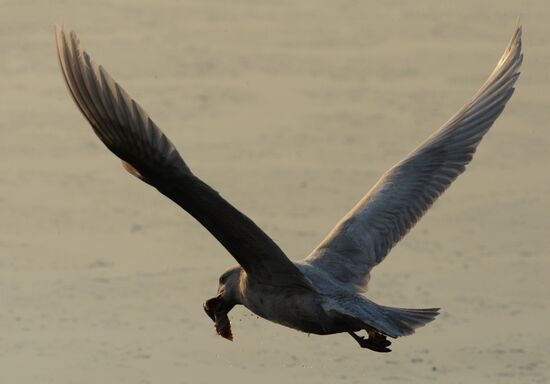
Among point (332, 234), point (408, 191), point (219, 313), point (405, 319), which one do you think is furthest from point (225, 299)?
point (408, 191)

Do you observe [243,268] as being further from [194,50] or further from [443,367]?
[194,50]

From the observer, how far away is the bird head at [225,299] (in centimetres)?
994

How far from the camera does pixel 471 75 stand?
47.5 ft

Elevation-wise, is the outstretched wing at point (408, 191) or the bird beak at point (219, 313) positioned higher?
the outstretched wing at point (408, 191)

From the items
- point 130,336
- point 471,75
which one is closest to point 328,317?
point 130,336

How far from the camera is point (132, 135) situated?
8711 millimetres

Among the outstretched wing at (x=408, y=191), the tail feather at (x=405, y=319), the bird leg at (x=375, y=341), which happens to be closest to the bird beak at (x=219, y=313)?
the outstretched wing at (x=408, y=191)

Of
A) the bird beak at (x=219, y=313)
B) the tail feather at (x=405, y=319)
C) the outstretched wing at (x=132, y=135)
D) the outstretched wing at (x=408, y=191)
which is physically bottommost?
the tail feather at (x=405, y=319)

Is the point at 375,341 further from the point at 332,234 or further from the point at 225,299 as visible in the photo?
the point at 332,234

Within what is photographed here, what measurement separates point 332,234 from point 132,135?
1999 mm

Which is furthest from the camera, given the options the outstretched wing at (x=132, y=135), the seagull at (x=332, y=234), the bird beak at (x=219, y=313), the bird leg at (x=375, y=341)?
the bird beak at (x=219, y=313)

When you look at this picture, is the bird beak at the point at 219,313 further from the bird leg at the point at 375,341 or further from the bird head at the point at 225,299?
the bird leg at the point at 375,341

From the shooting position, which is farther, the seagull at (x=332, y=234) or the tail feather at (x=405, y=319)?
the tail feather at (x=405, y=319)

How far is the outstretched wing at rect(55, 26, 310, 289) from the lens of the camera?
8.59 m
